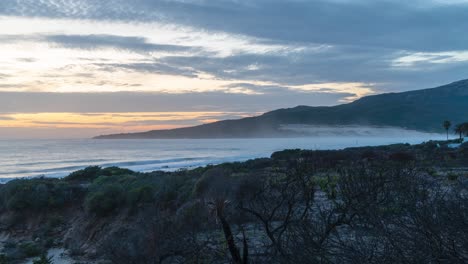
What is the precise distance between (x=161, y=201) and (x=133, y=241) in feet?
22.5

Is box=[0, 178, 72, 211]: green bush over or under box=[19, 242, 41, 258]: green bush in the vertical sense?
over

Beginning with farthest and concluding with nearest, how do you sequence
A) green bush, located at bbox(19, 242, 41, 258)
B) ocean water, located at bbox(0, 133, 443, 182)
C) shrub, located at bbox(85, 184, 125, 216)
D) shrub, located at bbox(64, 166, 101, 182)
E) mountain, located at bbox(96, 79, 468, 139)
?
mountain, located at bbox(96, 79, 468, 139)
ocean water, located at bbox(0, 133, 443, 182)
shrub, located at bbox(64, 166, 101, 182)
shrub, located at bbox(85, 184, 125, 216)
green bush, located at bbox(19, 242, 41, 258)

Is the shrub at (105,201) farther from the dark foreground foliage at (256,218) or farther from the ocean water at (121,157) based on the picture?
the ocean water at (121,157)

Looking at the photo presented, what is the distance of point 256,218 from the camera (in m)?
9.17

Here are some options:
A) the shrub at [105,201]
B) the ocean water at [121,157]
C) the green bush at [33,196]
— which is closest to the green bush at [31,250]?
the shrub at [105,201]

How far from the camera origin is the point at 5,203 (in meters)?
16.0

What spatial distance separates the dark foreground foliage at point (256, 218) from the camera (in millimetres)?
3803

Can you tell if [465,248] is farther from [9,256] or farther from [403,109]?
[403,109]

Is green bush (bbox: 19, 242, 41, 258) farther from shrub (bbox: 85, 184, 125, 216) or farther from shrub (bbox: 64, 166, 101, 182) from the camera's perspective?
shrub (bbox: 64, 166, 101, 182)

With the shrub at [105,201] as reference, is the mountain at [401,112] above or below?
above

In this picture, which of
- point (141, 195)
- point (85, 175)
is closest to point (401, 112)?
point (85, 175)

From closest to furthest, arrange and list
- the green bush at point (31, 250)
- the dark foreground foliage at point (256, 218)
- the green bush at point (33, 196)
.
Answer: the dark foreground foliage at point (256, 218)
the green bush at point (31, 250)
the green bush at point (33, 196)

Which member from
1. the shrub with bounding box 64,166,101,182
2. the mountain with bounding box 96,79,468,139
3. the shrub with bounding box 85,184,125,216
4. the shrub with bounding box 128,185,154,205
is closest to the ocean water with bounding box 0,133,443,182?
the shrub with bounding box 64,166,101,182

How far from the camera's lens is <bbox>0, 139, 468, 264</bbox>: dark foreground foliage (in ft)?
12.5
